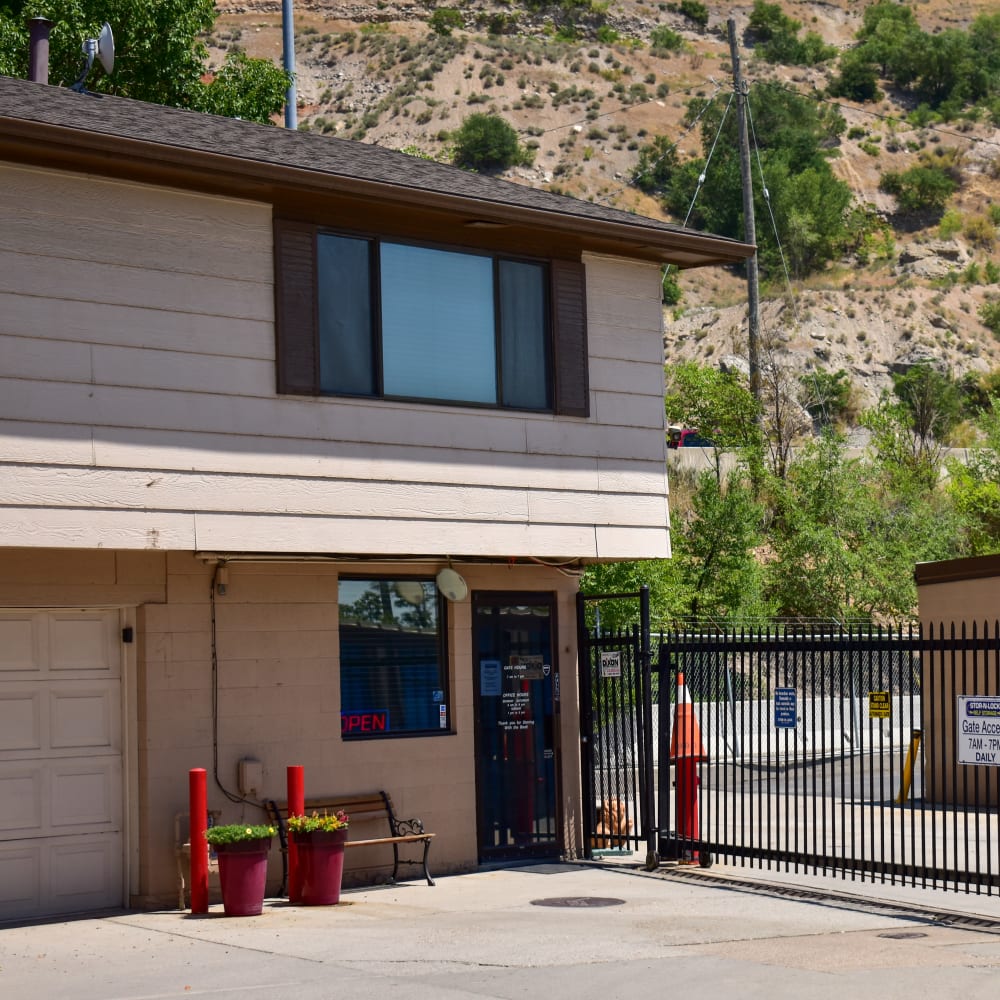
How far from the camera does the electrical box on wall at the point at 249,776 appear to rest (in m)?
12.4

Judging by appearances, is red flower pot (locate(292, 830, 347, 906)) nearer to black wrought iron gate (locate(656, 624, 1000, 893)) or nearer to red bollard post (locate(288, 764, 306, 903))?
red bollard post (locate(288, 764, 306, 903))

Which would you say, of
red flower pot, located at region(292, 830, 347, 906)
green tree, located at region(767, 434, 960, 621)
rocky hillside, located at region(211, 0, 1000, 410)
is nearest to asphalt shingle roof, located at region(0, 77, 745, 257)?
red flower pot, located at region(292, 830, 347, 906)

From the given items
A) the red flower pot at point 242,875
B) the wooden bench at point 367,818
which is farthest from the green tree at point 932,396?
the red flower pot at point 242,875

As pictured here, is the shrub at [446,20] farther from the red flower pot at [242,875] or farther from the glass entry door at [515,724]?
the red flower pot at [242,875]

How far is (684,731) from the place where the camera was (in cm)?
1379

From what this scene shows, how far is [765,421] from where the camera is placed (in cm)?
4566

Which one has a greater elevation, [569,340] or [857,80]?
[857,80]

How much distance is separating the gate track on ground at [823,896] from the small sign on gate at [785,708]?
136 cm

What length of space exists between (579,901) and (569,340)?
496 cm

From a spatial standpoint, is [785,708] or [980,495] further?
[980,495]

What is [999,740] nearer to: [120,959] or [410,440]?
[410,440]

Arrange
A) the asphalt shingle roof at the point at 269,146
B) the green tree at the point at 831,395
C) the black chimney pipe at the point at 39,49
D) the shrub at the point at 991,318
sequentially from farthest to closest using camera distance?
the shrub at the point at 991,318 → the green tree at the point at 831,395 → the black chimney pipe at the point at 39,49 → the asphalt shingle roof at the point at 269,146

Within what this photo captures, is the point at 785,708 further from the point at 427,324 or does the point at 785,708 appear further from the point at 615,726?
the point at 427,324

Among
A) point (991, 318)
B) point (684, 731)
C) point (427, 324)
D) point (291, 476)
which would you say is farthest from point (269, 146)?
point (991, 318)
